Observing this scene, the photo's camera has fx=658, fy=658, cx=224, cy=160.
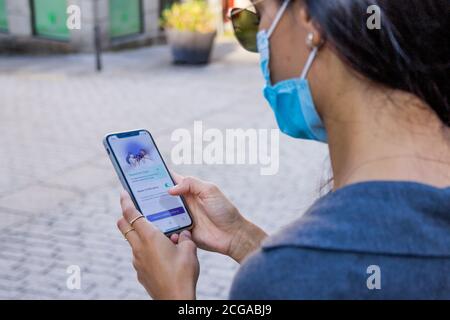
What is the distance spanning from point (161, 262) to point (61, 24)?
1600 cm

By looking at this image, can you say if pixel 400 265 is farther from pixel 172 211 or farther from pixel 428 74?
pixel 172 211

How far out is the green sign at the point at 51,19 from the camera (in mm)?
16550

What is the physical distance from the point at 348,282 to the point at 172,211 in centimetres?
107

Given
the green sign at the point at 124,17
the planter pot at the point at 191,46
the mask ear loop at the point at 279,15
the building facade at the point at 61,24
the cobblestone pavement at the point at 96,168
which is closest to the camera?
the mask ear loop at the point at 279,15

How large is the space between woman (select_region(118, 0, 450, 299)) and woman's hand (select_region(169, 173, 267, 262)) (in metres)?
0.47

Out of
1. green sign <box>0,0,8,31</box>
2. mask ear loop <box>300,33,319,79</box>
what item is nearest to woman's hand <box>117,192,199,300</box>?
mask ear loop <box>300,33,319,79</box>

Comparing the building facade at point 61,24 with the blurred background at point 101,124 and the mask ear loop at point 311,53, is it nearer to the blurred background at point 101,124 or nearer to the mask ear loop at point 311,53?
the blurred background at point 101,124

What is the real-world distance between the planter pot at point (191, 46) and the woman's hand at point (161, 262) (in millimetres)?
13336

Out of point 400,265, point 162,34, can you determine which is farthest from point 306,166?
point 162,34

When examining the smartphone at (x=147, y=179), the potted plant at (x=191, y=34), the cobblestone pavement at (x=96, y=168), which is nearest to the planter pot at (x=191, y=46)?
the potted plant at (x=191, y=34)

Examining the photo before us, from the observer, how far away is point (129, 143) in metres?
2.37

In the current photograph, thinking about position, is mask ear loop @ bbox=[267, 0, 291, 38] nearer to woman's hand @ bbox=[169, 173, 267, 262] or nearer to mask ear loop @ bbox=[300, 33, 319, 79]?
mask ear loop @ bbox=[300, 33, 319, 79]

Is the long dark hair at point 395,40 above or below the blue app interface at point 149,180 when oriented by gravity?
above

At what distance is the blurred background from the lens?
5.09 m
